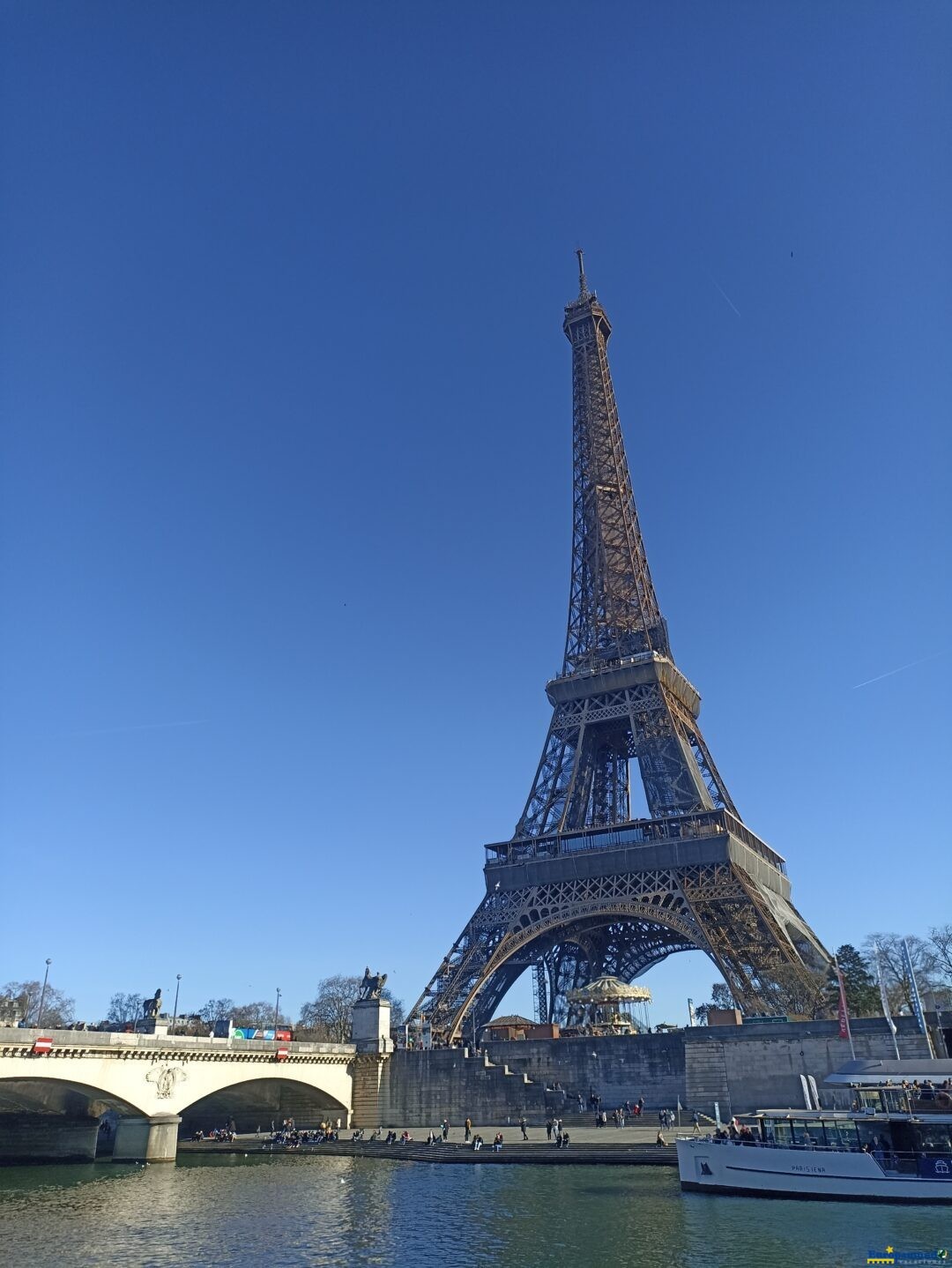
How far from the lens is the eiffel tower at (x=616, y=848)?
6178cm

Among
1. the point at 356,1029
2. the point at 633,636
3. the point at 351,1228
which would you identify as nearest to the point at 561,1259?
the point at 351,1228

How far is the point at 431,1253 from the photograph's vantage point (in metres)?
25.8

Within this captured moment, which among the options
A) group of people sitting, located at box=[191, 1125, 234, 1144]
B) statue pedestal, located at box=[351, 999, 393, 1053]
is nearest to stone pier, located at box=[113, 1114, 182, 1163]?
group of people sitting, located at box=[191, 1125, 234, 1144]

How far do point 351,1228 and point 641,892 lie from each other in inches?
1505

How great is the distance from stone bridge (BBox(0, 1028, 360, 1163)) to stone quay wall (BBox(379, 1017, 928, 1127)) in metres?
5.50

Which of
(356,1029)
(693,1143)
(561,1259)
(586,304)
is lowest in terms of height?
(561,1259)

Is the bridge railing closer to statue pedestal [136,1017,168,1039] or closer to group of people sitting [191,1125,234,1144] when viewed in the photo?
statue pedestal [136,1017,168,1039]

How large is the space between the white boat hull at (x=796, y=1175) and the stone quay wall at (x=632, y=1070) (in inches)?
669

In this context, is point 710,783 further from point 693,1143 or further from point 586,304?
point 586,304

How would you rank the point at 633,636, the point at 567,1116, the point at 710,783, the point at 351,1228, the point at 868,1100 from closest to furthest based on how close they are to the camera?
1. the point at 351,1228
2. the point at 868,1100
3. the point at 567,1116
4. the point at 710,783
5. the point at 633,636

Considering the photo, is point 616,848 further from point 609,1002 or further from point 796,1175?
point 796,1175

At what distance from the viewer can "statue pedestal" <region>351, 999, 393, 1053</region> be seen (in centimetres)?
6112

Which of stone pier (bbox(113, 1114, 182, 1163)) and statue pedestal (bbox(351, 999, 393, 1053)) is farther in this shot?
statue pedestal (bbox(351, 999, 393, 1053))

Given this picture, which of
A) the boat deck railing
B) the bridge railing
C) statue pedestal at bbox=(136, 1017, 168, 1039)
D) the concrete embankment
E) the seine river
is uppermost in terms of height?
statue pedestal at bbox=(136, 1017, 168, 1039)
